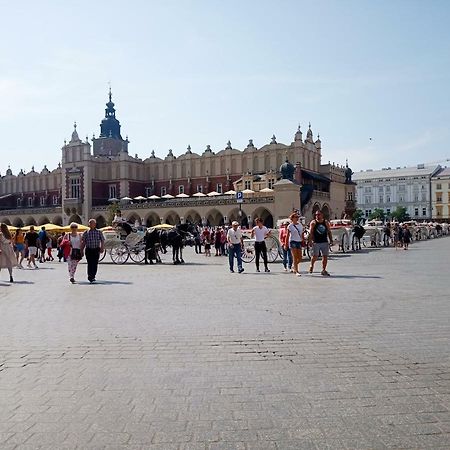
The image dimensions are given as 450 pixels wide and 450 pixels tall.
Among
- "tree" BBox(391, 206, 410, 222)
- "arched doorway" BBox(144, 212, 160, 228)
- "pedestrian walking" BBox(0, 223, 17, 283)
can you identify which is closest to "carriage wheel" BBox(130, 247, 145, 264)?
"pedestrian walking" BBox(0, 223, 17, 283)

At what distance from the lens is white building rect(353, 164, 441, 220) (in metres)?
110

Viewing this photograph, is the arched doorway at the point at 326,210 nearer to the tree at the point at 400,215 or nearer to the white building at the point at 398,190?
the tree at the point at 400,215

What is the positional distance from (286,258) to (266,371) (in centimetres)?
1167

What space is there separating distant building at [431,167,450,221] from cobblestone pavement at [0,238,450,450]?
339ft

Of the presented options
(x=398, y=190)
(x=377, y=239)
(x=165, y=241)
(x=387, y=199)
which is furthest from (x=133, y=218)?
(x=398, y=190)

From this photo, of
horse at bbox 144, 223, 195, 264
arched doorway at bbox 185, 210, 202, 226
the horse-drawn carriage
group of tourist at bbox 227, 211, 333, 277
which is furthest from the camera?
arched doorway at bbox 185, 210, 202, 226

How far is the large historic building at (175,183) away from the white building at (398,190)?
38.4 metres

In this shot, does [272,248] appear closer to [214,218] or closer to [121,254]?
[121,254]

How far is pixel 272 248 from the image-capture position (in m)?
21.0

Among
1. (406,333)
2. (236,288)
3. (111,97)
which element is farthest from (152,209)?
(406,333)

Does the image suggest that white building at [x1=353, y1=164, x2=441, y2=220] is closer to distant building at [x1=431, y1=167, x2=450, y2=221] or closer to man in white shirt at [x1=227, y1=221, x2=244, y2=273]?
distant building at [x1=431, y1=167, x2=450, y2=221]

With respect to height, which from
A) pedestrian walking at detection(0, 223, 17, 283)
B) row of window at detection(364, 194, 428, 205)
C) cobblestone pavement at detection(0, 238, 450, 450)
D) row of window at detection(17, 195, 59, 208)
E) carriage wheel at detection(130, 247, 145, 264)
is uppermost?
row of window at detection(364, 194, 428, 205)

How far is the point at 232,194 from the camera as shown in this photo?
2430 inches

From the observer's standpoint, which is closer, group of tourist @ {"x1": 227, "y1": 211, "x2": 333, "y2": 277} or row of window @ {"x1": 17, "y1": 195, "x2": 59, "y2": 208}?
group of tourist @ {"x1": 227, "y1": 211, "x2": 333, "y2": 277}
